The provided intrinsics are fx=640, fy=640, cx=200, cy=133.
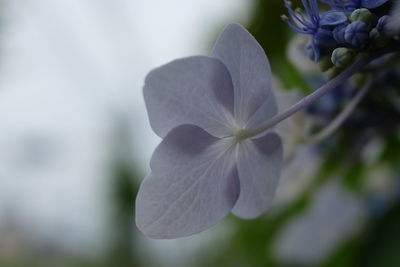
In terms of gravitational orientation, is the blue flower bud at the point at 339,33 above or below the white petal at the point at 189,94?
below

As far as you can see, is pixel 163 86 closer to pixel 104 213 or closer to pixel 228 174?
pixel 228 174

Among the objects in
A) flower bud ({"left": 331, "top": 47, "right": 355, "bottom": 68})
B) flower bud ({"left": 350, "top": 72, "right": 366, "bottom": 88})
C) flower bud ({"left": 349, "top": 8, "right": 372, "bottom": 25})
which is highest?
flower bud ({"left": 349, "top": 8, "right": 372, "bottom": 25})

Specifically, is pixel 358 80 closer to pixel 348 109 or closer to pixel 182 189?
pixel 348 109

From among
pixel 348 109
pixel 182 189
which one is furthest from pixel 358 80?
pixel 182 189

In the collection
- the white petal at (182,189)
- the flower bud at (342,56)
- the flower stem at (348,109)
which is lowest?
the flower stem at (348,109)

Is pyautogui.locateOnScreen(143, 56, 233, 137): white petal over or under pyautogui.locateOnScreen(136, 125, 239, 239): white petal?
over
